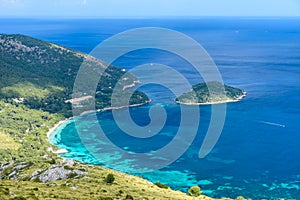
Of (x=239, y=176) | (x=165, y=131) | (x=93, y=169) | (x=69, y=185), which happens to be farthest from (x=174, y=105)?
(x=69, y=185)

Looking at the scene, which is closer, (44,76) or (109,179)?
(109,179)

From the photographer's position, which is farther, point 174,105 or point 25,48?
point 25,48

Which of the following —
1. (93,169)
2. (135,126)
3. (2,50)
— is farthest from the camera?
(2,50)

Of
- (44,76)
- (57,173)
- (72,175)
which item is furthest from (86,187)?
(44,76)

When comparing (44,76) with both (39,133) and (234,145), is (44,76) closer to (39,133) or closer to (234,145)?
(39,133)

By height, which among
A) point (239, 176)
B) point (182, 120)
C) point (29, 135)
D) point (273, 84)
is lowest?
point (29, 135)

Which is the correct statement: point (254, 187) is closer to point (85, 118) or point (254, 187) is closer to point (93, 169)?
point (93, 169)

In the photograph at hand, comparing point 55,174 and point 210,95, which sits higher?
point 210,95

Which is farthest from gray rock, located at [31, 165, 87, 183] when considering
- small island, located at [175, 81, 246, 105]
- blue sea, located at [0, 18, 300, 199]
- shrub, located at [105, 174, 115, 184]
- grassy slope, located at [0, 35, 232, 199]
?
small island, located at [175, 81, 246, 105]

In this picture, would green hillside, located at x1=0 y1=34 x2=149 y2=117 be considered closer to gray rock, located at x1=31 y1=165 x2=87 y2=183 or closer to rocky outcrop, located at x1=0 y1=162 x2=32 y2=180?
rocky outcrop, located at x1=0 y1=162 x2=32 y2=180

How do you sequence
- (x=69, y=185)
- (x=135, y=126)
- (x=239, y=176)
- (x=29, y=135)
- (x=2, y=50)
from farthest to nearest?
(x=2, y=50) → (x=135, y=126) → (x=29, y=135) → (x=239, y=176) → (x=69, y=185)
